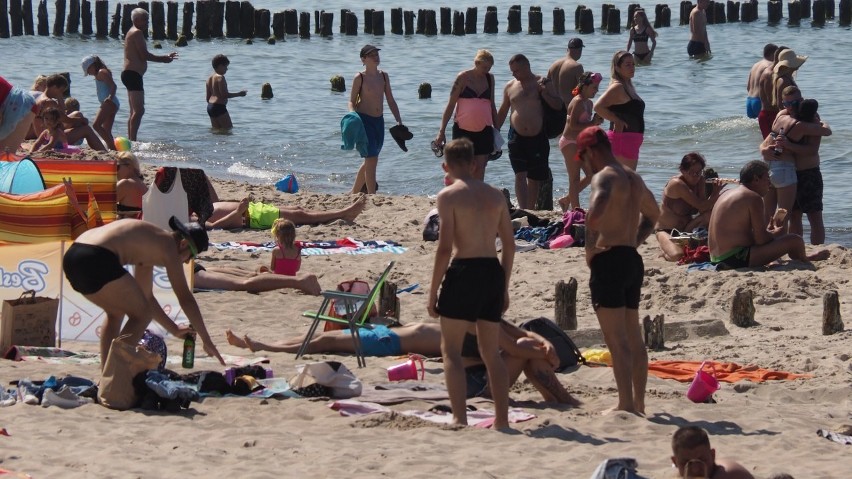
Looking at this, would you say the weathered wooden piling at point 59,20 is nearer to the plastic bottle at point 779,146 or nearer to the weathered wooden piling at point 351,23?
the weathered wooden piling at point 351,23

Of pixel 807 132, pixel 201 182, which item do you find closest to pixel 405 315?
pixel 201 182

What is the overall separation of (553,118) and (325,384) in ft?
19.6

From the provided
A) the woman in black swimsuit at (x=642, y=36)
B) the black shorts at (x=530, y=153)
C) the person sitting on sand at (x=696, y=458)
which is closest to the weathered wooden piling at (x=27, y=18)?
the woman in black swimsuit at (x=642, y=36)

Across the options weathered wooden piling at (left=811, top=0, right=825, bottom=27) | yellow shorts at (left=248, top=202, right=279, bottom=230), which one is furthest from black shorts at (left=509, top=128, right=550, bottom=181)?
weathered wooden piling at (left=811, top=0, right=825, bottom=27)

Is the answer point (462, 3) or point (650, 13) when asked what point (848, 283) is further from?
point (462, 3)

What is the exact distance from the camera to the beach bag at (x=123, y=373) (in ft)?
21.1

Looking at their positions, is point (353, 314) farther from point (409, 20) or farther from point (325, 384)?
point (409, 20)

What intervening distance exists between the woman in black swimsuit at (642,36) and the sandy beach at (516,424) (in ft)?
61.5

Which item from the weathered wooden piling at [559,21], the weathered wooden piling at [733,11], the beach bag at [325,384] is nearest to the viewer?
the beach bag at [325,384]

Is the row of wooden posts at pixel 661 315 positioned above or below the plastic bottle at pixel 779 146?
below

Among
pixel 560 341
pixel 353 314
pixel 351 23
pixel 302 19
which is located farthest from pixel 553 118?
pixel 351 23

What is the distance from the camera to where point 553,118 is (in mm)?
12328

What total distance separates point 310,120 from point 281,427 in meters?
17.4

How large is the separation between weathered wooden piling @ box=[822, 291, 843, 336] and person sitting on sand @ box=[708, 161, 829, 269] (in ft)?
4.57
